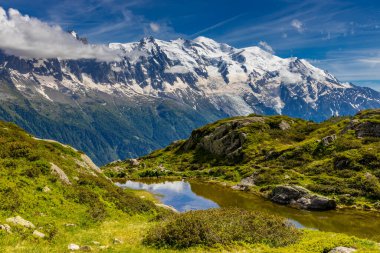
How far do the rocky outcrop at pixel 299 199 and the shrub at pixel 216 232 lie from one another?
4736 cm

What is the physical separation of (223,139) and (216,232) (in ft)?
399

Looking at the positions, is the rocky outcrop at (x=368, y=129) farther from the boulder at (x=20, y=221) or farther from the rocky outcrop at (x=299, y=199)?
the boulder at (x=20, y=221)

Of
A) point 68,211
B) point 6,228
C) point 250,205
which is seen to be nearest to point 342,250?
point 6,228

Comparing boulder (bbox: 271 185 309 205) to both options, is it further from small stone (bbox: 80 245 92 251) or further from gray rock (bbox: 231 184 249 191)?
small stone (bbox: 80 245 92 251)

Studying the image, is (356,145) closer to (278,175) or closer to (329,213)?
(278,175)

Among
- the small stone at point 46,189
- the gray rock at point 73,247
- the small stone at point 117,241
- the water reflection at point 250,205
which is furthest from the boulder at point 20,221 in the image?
the water reflection at point 250,205

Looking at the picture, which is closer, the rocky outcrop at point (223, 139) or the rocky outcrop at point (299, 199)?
the rocky outcrop at point (299, 199)

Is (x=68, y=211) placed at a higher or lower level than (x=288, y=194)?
higher

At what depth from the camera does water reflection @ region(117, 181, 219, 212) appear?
3155 inches

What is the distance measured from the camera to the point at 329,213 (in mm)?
72250

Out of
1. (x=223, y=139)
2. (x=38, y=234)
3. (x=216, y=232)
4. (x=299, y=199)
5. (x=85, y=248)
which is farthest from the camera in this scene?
(x=223, y=139)

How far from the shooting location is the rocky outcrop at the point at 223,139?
143m

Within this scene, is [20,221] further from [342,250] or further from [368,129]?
[368,129]

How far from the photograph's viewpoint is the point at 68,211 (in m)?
34.6
